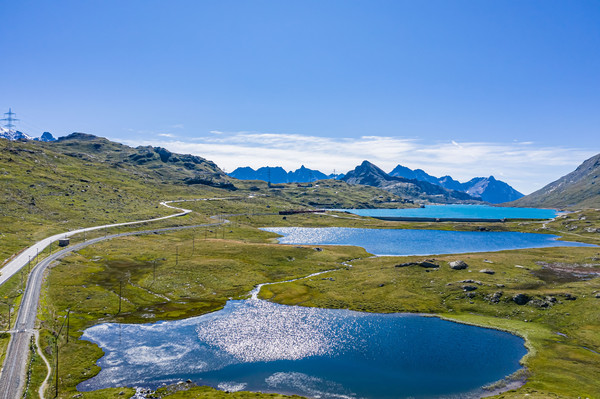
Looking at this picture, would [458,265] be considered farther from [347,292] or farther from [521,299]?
[347,292]

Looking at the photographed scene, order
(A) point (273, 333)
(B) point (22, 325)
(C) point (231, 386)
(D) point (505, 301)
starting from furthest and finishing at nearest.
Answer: (D) point (505, 301) < (A) point (273, 333) < (B) point (22, 325) < (C) point (231, 386)

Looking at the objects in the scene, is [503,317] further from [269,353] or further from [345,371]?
[269,353]

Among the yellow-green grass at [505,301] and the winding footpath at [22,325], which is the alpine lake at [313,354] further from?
the winding footpath at [22,325]

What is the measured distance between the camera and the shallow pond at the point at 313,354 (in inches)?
2549

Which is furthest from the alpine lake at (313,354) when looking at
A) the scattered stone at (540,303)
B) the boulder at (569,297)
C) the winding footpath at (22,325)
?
the boulder at (569,297)

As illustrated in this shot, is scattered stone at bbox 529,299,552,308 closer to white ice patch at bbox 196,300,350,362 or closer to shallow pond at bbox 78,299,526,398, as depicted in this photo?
shallow pond at bbox 78,299,526,398

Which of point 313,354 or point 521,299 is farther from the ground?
point 521,299

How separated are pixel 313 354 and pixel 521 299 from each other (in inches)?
2798

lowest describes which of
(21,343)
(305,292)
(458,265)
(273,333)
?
(273,333)

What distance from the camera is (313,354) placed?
77.8m

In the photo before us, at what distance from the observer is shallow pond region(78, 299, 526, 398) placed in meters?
64.8

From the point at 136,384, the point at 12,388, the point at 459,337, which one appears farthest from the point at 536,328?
the point at 12,388

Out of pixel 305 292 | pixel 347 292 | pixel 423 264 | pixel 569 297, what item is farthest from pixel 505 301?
pixel 305 292

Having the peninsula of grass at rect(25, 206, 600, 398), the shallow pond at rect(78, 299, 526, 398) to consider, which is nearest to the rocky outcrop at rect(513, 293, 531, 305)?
the peninsula of grass at rect(25, 206, 600, 398)
